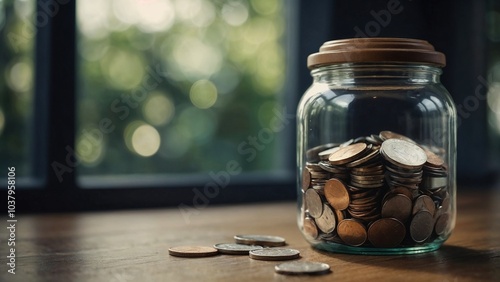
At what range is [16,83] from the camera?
1.78m

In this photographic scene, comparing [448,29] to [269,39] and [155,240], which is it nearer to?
[269,39]

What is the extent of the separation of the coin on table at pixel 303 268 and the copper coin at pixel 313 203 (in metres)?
0.12

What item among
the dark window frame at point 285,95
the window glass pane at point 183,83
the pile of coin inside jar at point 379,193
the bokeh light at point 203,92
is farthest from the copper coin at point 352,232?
the bokeh light at point 203,92

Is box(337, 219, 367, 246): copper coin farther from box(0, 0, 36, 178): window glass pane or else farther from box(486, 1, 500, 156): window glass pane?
box(486, 1, 500, 156): window glass pane

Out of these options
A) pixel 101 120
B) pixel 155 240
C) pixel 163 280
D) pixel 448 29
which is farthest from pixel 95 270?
pixel 448 29

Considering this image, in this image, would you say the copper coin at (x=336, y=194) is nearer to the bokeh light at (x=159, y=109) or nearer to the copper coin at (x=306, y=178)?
the copper coin at (x=306, y=178)

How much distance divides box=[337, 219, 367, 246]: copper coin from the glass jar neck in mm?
224

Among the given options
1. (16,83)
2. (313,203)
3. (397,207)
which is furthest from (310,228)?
(16,83)

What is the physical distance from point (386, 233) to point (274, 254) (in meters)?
0.16

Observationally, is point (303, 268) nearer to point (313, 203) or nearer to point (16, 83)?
point (313, 203)

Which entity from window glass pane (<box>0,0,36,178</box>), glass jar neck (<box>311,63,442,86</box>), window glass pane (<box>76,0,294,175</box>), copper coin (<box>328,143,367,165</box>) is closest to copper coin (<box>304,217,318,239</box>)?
copper coin (<box>328,143,367,165</box>)

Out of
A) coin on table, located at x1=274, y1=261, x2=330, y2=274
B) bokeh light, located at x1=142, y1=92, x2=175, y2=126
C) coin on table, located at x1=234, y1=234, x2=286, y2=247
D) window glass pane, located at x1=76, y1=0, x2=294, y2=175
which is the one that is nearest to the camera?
coin on table, located at x1=274, y1=261, x2=330, y2=274

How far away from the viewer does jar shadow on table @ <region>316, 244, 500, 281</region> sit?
33.5 inches

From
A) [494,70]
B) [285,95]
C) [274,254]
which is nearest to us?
[274,254]
